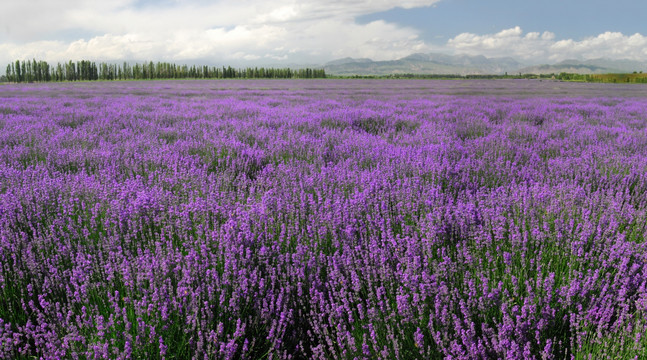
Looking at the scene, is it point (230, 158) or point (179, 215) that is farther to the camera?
point (230, 158)

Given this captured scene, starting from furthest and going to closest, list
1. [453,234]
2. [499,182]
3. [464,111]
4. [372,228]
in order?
[464,111]
[499,182]
[453,234]
[372,228]

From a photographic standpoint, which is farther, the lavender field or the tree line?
the tree line

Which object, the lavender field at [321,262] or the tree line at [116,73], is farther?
the tree line at [116,73]

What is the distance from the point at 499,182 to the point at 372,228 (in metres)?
1.94

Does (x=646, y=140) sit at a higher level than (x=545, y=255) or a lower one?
higher

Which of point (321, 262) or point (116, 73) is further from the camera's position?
point (116, 73)

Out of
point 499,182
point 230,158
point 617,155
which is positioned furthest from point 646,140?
point 230,158

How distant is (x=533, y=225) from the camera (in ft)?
7.06

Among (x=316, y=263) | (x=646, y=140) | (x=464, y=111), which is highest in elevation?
(x=464, y=111)

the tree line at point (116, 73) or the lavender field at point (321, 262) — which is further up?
the tree line at point (116, 73)

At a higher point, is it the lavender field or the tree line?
the tree line

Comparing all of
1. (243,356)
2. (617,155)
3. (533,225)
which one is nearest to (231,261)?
(243,356)

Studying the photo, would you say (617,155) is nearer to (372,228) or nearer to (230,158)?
(372,228)

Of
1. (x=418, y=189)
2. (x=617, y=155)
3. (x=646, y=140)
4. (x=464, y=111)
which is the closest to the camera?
(x=418, y=189)
